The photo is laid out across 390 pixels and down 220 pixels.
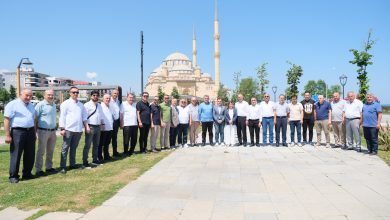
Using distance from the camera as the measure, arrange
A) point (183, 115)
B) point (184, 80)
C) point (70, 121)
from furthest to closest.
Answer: point (184, 80), point (183, 115), point (70, 121)

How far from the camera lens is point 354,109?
10.0 m

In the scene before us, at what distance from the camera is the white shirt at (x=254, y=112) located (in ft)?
37.6

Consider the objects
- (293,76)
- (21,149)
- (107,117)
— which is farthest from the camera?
(293,76)

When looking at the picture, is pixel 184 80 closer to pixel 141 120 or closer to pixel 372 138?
pixel 141 120

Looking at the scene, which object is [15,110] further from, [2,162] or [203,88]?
[203,88]

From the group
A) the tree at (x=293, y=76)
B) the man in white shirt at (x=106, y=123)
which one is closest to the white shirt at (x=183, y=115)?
the man in white shirt at (x=106, y=123)

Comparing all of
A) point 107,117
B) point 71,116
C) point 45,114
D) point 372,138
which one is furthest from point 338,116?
point 45,114

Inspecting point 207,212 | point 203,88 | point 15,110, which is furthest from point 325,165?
point 203,88

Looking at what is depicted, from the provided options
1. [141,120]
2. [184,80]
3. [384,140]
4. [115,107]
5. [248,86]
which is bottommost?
[384,140]

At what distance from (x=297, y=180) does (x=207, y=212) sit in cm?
254

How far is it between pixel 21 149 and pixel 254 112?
7234 mm

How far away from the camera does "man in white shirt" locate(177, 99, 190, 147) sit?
11.3 m

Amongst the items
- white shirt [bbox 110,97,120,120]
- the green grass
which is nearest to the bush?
the green grass

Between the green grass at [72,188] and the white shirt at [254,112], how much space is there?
4.35 metres
